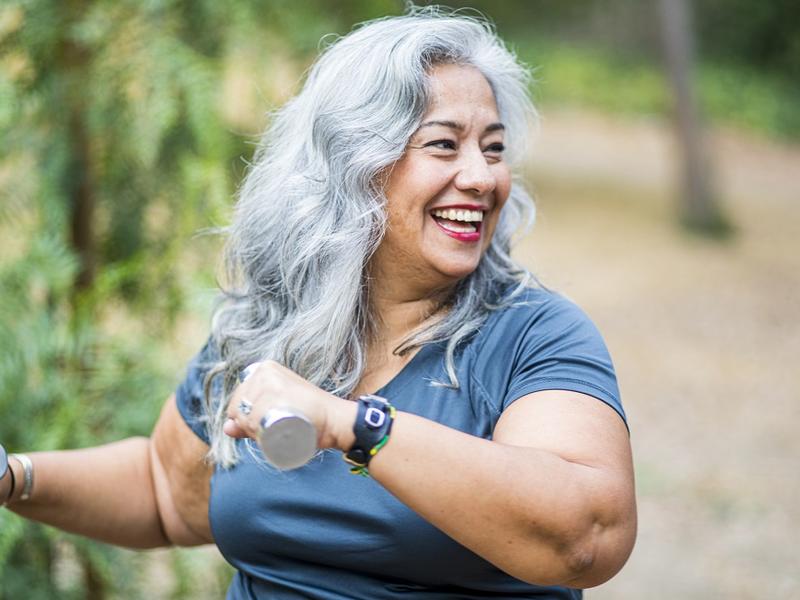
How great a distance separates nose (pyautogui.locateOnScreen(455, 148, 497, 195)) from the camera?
172 centimetres

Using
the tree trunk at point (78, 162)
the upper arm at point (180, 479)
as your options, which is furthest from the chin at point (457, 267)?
the tree trunk at point (78, 162)

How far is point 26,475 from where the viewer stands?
1.85 meters

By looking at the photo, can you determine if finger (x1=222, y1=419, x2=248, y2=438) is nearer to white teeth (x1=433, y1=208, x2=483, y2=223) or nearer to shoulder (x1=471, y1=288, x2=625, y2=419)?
shoulder (x1=471, y1=288, x2=625, y2=419)

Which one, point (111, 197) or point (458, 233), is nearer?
point (458, 233)

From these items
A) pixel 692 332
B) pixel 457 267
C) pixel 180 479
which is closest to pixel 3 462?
pixel 180 479

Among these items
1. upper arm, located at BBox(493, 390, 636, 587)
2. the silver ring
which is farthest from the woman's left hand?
upper arm, located at BBox(493, 390, 636, 587)

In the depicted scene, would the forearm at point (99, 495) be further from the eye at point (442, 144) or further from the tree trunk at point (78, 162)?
the tree trunk at point (78, 162)

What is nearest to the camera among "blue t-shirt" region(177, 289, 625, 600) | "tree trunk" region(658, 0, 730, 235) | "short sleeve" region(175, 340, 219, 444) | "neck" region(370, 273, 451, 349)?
"blue t-shirt" region(177, 289, 625, 600)

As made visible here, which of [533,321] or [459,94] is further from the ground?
[459,94]

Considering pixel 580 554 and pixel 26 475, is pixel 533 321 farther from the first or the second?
pixel 26 475

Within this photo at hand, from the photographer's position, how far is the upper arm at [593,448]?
140 cm

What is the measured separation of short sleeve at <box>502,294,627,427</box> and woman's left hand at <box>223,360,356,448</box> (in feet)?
1.14

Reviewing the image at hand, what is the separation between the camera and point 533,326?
1.66 meters

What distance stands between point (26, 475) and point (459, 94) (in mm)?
1022
